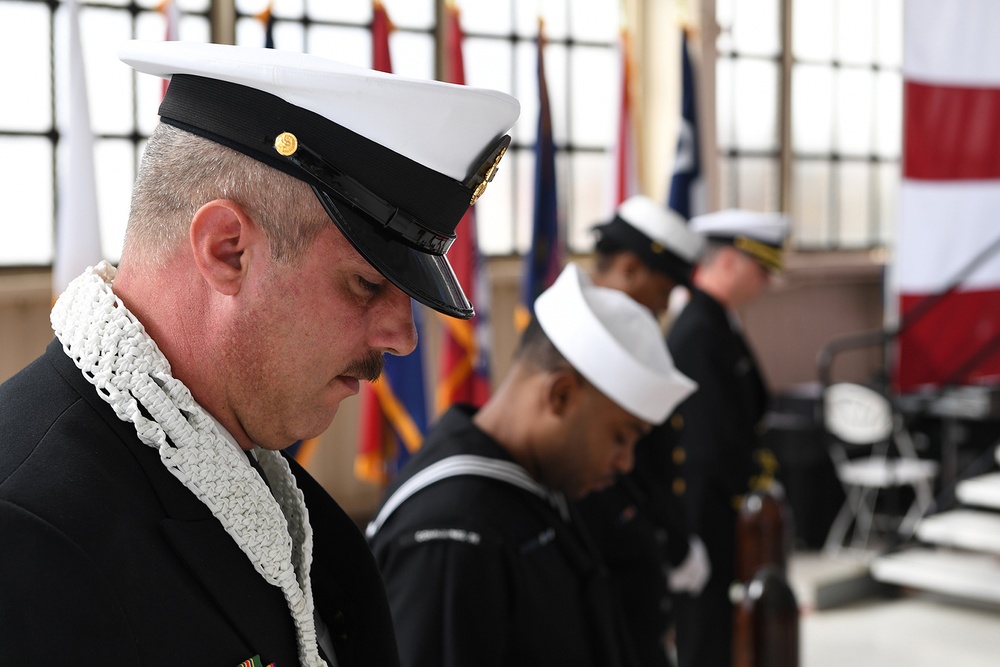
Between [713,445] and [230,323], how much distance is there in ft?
9.94

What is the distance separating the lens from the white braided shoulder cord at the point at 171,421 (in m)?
0.83

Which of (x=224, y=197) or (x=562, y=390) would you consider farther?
(x=562, y=390)

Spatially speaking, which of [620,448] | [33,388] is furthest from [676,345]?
[33,388]

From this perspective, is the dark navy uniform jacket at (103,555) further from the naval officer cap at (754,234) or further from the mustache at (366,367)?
the naval officer cap at (754,234)

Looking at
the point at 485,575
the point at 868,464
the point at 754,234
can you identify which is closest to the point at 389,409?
the point at 754,234

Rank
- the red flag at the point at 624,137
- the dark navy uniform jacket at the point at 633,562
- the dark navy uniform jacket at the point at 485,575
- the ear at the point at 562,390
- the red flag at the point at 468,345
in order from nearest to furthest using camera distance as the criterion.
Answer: the dark navy uniform jacket at the point at 485,575 → the ear at the point at 562,390 → the dark navy uniform jacket at the point at 633,562 → the red flag at the point at 468,345 → the red flag at the point at 624,137

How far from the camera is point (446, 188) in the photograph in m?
0.94

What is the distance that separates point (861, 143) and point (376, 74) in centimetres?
777

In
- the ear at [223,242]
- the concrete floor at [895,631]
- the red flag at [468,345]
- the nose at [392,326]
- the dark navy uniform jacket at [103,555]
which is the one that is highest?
the ear at [223,242]

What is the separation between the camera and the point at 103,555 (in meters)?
0.76

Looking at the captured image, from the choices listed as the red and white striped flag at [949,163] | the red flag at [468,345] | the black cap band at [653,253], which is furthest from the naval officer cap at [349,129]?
the red and white striped flag at [949,163]

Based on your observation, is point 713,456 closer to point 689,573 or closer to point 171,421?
point 689,573

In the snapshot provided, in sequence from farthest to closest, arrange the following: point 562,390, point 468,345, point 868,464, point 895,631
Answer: point 868,464
point 895,631
point 468,345
point 562,390

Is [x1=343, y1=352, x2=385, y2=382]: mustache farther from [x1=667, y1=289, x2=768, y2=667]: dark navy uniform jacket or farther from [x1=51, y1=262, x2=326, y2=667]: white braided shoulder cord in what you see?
[x1=667, y1=289, x2=768, y2=667]: dark navy uniform jacket
